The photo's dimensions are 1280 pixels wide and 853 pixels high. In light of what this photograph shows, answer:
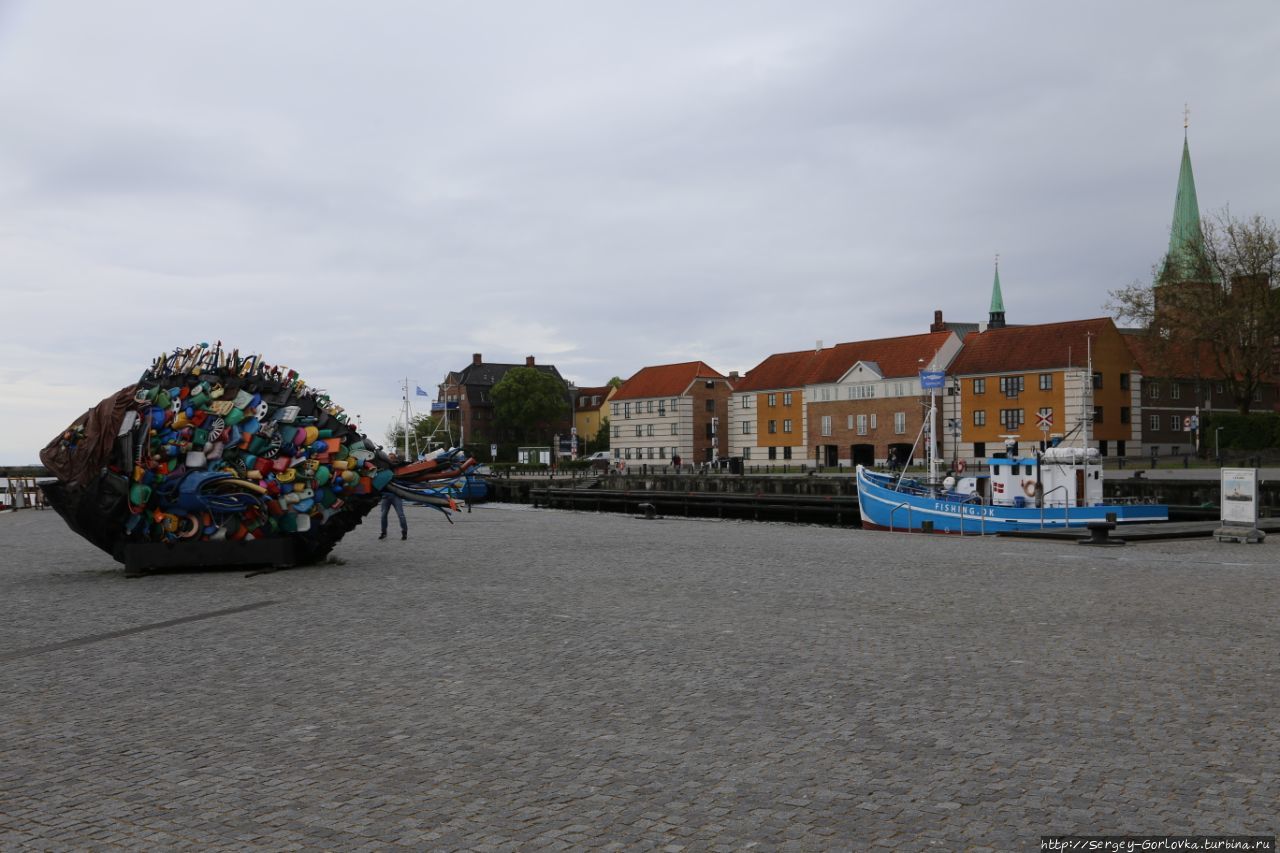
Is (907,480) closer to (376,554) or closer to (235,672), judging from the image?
(376,554)

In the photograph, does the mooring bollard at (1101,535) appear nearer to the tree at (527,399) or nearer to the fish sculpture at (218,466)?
the fish sculpture at (218,466)

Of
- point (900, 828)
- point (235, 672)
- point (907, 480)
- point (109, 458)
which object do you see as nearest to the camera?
point (900, 828)

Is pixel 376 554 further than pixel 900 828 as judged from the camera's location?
Yes

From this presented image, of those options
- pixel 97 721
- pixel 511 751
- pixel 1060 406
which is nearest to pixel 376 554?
pixel 97 721

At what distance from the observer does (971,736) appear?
7.34 m

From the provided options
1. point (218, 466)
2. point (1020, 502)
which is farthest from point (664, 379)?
point (218, 466)

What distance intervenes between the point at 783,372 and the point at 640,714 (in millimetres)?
89826

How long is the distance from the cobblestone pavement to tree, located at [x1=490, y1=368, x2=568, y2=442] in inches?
4236

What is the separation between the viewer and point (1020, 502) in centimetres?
3631

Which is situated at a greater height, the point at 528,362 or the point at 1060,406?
the point at 528,362

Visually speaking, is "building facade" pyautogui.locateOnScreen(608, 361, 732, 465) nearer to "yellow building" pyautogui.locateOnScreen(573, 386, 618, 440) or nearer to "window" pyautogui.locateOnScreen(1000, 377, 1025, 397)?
"yellow building" pyautogui.locateOnScreen(573, 386, 618, 440)

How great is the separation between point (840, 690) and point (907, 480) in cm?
3391

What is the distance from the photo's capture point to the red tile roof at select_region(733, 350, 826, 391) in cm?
9419

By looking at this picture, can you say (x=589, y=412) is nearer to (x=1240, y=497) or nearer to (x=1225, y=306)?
(x=1225, y=306)
